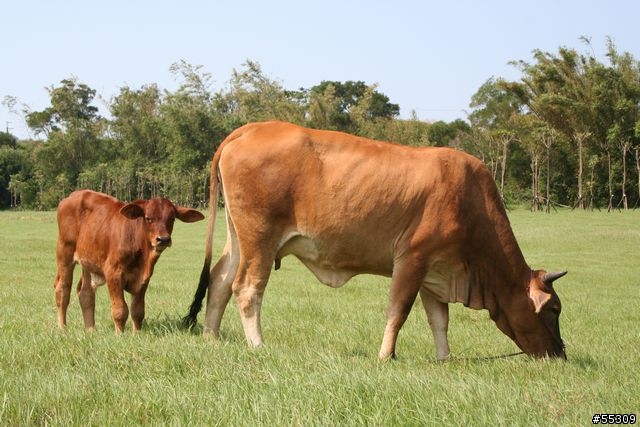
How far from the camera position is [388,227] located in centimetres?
713

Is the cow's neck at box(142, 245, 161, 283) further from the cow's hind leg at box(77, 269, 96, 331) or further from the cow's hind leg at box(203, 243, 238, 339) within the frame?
the cow's hind leg at box(77, 269, 96, 331)

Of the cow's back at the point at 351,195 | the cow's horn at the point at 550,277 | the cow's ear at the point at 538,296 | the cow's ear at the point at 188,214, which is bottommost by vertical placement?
the cow's ear at the point at 538,296

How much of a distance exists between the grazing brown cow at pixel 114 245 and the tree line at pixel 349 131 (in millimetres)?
36907

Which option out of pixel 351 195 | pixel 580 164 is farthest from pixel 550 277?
pixel 580 164

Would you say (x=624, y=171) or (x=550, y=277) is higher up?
(x=550, y=277)

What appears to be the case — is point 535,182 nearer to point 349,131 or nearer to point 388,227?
point 349,131

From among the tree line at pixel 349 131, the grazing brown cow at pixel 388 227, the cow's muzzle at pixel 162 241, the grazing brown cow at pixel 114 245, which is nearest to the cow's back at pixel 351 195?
the grazing brown cow at pixel 388 227

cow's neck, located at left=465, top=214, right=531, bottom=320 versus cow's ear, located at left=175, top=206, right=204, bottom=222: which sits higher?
cow's ear, located at left=175, top=206, right=204, bottom=222

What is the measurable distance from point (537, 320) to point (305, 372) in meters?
2.77

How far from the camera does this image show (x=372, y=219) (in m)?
7.13

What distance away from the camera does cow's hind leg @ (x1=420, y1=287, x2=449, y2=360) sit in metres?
7.42

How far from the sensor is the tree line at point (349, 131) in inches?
1770

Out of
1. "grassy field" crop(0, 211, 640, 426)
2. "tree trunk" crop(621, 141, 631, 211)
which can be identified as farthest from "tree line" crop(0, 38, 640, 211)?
"grassy field" crop(0, 211, 640, 426)

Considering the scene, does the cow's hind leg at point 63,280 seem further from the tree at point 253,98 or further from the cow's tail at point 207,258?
the tree at point 253,98
